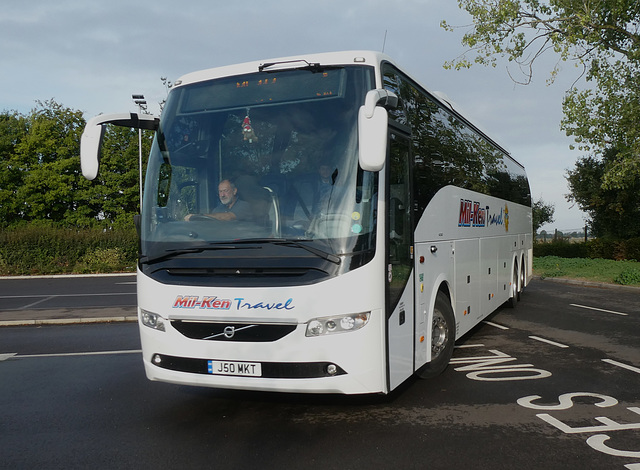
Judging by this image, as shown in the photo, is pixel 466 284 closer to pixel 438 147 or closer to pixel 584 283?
pixel 438 147

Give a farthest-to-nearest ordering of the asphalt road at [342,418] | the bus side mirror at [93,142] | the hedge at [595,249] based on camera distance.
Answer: the hedge at [595,249], the bus side mirror at [93,142], the asphalt road at [342,418]

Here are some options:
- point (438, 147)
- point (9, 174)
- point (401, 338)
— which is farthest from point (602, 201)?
point (9, 174)

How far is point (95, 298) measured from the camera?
17141 millimetres

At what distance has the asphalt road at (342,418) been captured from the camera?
458 centimetres

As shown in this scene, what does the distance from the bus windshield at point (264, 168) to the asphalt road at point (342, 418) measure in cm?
160

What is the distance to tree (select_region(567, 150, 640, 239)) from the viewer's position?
35875mm

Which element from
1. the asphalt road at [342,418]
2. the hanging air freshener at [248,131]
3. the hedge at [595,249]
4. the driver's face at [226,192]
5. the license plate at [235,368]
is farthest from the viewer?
the hedge at [595,249]

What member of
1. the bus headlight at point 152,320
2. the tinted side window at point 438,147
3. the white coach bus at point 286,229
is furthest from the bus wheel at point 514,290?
the bus headlight at point 152,320

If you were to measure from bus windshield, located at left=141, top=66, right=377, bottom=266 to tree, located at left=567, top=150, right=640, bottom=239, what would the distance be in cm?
3398

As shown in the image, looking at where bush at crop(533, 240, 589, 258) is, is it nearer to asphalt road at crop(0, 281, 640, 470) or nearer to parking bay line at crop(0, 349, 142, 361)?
asphalt road at crop(0, 281, 640, 470)

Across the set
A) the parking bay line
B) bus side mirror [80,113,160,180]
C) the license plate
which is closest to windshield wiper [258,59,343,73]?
bus side mirror [80,113,160,180]

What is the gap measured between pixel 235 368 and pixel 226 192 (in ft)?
5.11

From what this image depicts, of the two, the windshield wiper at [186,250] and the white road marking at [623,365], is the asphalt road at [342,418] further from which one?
the windshield wiper at [186,250]

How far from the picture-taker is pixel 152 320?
5539 millimetres
